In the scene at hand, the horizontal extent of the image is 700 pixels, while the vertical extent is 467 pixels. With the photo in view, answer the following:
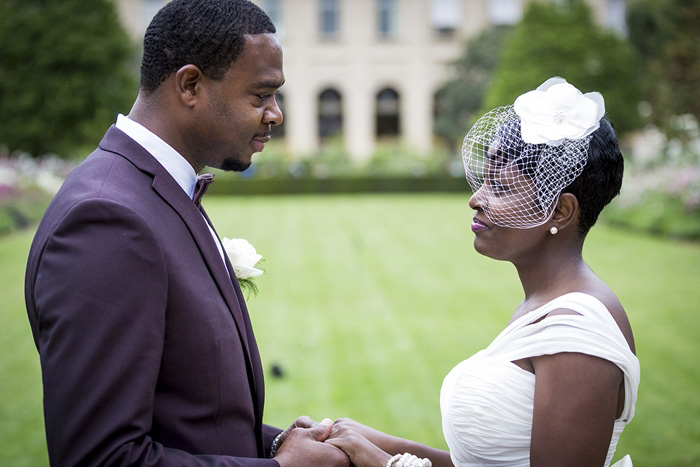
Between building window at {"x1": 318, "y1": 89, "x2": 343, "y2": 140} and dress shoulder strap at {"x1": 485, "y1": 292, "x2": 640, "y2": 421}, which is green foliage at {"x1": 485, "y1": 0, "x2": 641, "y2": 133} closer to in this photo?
building window at {"x1": 318, "y1": 89, "x2": 343, "y2": 140}

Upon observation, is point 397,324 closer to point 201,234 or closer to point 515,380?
point 515,380

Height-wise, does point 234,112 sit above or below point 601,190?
above

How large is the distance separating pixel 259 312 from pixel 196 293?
7.25 metres

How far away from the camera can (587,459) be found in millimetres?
1836

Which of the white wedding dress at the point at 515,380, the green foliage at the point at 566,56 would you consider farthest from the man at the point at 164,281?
the green foliage at the point at 566,56

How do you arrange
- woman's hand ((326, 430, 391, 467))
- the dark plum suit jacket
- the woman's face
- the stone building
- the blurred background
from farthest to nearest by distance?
1. the stone building
2. the blurred background
3. the woman's face
4. woman's hand ((326, 430, 391, 467))
5. the dark plum suit jacket

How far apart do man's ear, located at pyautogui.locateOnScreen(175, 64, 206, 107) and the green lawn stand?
12.5 feet

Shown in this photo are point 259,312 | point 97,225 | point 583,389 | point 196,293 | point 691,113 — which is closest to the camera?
point 97,225

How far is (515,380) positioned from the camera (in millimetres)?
1972

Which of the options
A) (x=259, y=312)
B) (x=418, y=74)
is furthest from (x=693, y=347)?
(x=418, y=74)

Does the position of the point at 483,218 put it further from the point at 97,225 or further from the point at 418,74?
the point at 418,74

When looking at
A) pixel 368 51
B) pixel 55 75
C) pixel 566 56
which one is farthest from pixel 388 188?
pixel 368 51

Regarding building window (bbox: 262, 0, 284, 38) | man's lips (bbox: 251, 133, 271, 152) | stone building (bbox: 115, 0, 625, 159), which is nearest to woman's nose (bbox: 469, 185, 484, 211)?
man's lips (bbox: 251, 133, 271, 152)

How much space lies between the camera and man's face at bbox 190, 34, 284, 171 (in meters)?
1.78
